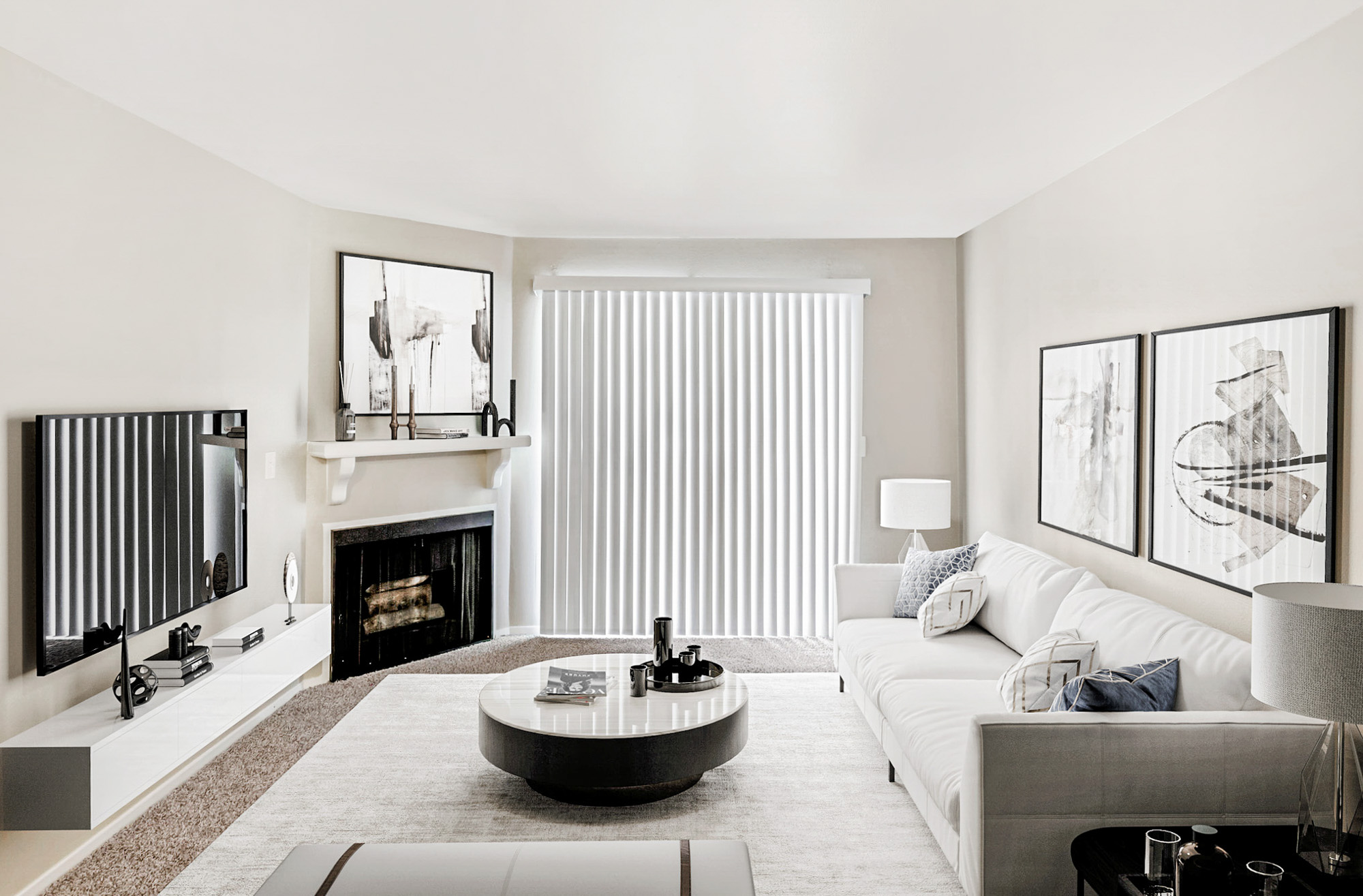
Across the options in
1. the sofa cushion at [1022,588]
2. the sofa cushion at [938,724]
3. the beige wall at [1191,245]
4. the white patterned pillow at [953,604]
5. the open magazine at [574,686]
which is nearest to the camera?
the beige wall at [1191,245]

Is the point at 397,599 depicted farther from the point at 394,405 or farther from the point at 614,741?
the point at 614,741

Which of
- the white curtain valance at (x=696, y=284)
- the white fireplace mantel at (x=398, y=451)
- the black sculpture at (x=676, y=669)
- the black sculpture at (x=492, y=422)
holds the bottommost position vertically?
the black sculpture at (x=676, y=669)

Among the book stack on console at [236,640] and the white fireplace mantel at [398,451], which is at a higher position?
the white fireplace mantel at [398,451]

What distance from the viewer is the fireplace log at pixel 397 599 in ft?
16.1

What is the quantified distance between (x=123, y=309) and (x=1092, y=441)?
402 cm

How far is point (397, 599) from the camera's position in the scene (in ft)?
16.6

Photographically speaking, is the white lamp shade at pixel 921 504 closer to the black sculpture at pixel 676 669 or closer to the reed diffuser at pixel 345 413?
the black sculpture at pixel 676 669

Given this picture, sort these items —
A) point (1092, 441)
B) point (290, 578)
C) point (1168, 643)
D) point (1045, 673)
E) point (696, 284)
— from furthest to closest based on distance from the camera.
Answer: point (696, 284) < point (290, 578) < point (1092, 441) < point (1045, 673) < point (1168, 643)

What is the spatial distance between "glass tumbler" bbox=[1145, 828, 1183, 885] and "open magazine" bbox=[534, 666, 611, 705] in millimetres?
1987

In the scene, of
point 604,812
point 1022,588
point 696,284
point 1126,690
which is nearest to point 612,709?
point 604,812

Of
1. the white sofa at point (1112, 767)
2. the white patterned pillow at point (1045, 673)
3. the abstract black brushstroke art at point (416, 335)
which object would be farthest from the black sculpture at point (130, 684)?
the white patterned pillow at point (1045, 673)

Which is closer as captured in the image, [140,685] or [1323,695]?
[1323,695]

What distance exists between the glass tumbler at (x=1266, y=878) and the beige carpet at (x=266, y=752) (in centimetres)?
292

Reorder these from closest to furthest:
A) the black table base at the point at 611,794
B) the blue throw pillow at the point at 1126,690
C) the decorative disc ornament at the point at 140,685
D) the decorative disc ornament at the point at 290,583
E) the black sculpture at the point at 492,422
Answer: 1. the blue throw pillow at the point at 1126,690
2. the decorative disc ornament at the point at 140,685
3. the black table base at the point at 611,794
4. the decorative disc ornament at the point at 290,583
5. the black sculpture at the point at 492,422
